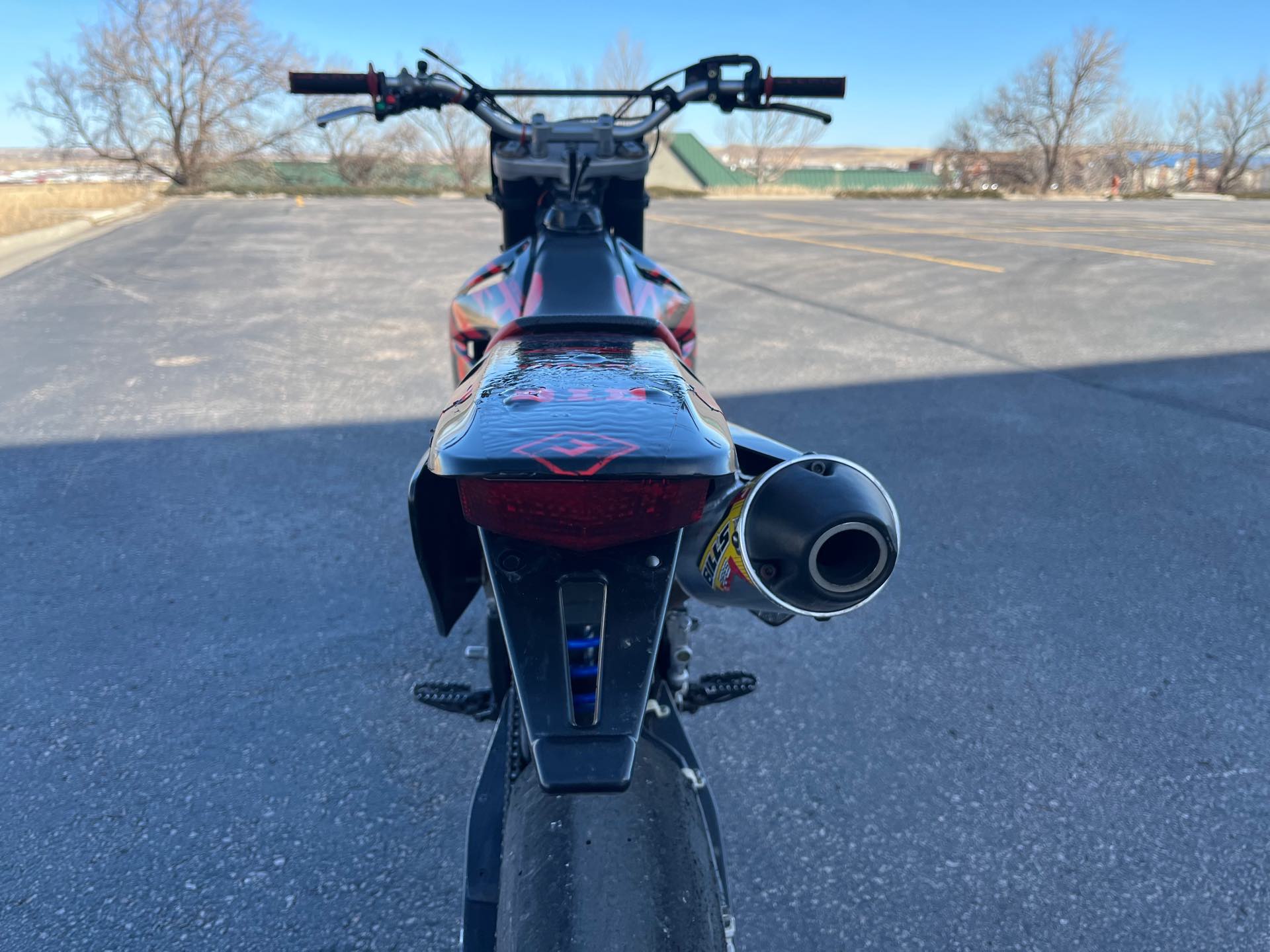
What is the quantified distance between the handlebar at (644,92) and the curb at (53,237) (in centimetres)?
996

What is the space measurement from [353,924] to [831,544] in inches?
58.7

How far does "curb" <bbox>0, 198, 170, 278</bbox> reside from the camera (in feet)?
39.1

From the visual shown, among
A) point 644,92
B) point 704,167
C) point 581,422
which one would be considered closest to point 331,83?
point 644,92

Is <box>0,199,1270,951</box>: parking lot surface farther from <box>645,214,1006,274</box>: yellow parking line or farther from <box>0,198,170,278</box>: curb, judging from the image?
<box>0,198,170,278</box>: curb

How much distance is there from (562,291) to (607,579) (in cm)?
134

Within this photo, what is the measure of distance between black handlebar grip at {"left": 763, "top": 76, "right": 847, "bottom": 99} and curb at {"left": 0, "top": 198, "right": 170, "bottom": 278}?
10898 millimetres

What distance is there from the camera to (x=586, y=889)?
1.21 meters

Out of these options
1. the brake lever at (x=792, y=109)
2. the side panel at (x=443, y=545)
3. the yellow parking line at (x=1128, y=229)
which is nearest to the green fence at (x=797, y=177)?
the yellow parking line at (x=1128, y=229)

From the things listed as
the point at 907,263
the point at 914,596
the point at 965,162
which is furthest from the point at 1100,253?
the point at 965,162

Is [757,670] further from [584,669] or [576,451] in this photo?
[576,451]

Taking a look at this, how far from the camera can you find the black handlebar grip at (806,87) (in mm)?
3330

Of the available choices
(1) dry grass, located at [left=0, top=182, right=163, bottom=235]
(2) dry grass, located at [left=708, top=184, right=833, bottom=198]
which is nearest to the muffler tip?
(1) dry grass, located at [left=0, top=182, right=163, bottom=235]

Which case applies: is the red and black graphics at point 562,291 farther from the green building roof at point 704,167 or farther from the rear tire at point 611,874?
the green building roof at point 704,167

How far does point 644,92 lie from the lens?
339 cm
